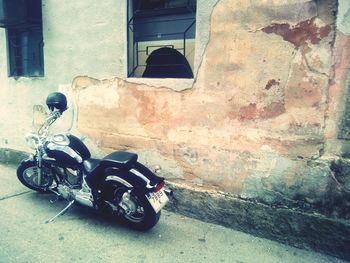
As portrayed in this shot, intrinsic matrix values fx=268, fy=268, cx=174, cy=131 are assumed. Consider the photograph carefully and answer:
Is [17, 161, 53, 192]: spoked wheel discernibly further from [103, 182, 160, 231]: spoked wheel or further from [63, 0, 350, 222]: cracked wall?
[63, 0, 350, 222]: cracked wall

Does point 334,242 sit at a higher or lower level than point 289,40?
lower

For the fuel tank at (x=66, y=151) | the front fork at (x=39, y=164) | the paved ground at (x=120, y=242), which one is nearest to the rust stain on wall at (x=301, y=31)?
the paved ground at (x=120, y=242)

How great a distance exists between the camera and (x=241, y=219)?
3084 mm

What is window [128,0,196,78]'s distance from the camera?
354cm

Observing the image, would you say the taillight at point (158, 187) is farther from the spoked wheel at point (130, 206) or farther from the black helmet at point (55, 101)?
the black helmet at point (55, 101)

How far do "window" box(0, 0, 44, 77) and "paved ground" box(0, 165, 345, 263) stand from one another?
2.78 meters

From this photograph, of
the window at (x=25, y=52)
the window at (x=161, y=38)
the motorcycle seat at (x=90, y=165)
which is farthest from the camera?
the window at (x=25, y=52)

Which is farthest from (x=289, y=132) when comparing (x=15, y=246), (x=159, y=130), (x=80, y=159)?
(x=15, y=246)

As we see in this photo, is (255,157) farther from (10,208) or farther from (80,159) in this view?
(10,208)

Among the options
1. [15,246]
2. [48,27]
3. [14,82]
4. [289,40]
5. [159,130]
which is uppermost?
[48,27]

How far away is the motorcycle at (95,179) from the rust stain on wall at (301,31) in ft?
6.45

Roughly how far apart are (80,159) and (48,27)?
2.50 metres

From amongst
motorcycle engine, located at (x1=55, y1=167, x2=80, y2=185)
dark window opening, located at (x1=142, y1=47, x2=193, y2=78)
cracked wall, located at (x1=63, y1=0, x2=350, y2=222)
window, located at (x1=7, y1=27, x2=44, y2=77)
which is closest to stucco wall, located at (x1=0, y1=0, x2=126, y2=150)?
window, located at (x1=7, y1=27, x2=44, y2=77)

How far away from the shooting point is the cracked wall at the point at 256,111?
8.64 feet
